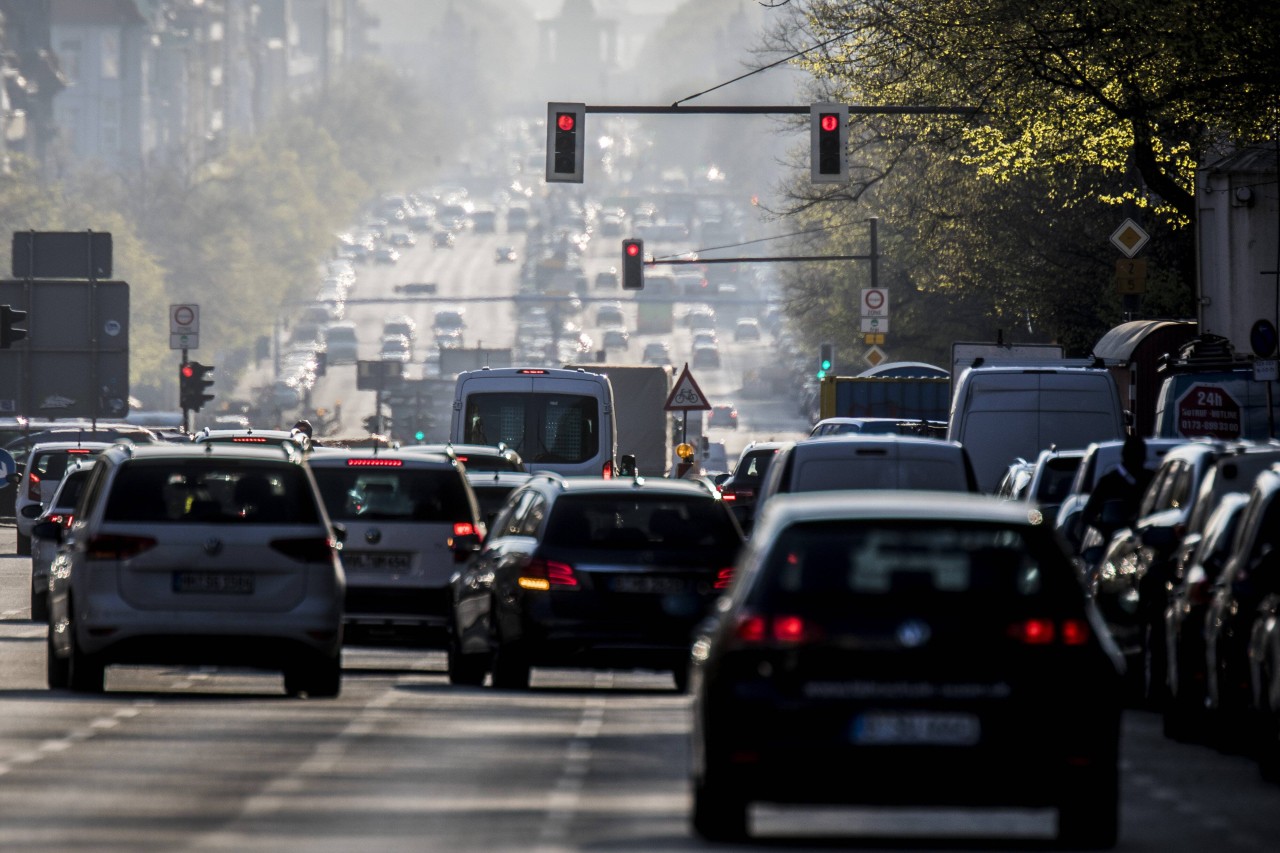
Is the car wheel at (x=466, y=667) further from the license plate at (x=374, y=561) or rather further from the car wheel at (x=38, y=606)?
the car wheel at (x=38, y=606)

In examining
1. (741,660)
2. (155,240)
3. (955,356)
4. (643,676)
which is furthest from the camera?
(155,240)

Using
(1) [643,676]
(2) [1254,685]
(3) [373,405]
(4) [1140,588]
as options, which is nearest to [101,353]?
(1) [643,676]

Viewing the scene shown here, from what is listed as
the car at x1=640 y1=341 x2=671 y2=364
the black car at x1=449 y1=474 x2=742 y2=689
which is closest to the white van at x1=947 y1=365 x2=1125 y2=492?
the black car at x1=449 y1=474 x2=742 y2=689

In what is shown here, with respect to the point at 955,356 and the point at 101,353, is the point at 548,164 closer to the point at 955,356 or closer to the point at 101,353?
the point at 955,356

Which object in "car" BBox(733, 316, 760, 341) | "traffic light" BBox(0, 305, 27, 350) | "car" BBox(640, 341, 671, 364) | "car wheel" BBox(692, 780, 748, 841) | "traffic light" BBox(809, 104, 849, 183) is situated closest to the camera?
"car wheel" BBox(692, 780, 748, 841)

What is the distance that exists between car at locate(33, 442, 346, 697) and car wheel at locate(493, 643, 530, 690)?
1273 mm

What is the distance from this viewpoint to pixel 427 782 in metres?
12.4

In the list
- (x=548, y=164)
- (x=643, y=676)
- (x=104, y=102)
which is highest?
(x=104, y=102)

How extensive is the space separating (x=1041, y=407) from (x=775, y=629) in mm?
19771

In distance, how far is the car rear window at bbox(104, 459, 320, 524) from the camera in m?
16.7

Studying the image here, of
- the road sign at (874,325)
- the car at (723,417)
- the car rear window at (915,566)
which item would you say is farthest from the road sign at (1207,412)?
the car at (723,417)

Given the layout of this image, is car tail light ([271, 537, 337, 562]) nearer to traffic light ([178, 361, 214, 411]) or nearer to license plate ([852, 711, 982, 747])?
license plate ([852, 711, 982, 747])

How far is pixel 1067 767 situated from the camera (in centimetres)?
998

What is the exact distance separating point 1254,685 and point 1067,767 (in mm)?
2930
